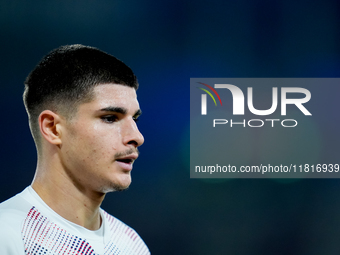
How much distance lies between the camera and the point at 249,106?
372cm

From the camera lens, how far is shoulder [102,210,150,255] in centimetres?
182

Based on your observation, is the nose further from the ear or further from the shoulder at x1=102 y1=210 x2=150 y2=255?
the shoulder at x1=102 y1=210 x2=150 y2=255

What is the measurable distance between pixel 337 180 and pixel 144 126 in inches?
79.7

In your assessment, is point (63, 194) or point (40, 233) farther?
point (63, 194)

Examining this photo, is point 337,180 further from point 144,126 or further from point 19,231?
point 19,231

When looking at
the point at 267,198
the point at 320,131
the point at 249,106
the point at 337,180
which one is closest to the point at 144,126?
the point at 249,106

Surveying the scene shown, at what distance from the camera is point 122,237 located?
1.89m

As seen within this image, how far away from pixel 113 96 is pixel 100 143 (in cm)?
A: 21

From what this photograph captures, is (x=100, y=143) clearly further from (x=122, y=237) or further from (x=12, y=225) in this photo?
(x=122, y=237)

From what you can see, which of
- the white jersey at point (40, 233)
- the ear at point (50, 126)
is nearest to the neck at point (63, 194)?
the white jersey at point (40, 233)

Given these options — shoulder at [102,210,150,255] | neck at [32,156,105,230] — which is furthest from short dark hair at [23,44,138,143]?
shoulder at [102,210,150,255]

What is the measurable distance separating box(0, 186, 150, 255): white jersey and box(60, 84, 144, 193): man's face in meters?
0.18

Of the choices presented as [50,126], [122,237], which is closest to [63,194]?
[50,126]

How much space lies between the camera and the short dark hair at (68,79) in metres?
1.57
